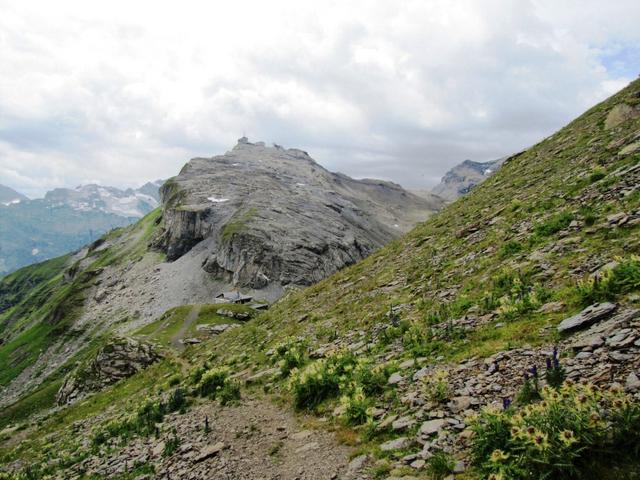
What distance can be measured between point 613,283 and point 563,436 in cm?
596

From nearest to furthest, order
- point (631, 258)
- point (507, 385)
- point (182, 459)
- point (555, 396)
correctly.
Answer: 1. point (555, 396)
2. point (507, 385)
3. point (631, 258)
4. point (182, 459)

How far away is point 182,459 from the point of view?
14.2 metres

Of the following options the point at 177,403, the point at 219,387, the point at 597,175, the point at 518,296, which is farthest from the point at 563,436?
the point at 177,403

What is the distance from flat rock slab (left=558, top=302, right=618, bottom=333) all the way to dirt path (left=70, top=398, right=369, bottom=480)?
20.8ft

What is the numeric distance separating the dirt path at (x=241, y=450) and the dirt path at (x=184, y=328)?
4862cm

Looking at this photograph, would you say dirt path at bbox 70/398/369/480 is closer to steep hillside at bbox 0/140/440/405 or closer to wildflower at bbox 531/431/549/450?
wildflower at bbox 531/431/549/450

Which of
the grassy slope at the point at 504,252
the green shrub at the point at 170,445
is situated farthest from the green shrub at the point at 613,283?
the green shrub at the point at 170,445

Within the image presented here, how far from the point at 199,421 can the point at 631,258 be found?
16.8m

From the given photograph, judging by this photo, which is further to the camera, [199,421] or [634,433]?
[199,421]

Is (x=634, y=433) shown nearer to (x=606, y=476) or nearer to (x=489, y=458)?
(x=606, y=476)

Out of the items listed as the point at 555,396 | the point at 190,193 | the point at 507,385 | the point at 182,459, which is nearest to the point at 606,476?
the point at 555,396

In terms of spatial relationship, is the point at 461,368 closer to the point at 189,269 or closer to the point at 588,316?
the point at 588,316

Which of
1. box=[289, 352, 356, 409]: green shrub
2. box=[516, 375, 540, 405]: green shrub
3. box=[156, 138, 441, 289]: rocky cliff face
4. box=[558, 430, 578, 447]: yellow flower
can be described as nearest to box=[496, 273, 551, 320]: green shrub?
box=[516, 375, 540, 405]: green shrub

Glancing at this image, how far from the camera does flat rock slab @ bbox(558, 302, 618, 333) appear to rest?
33.1 feet
